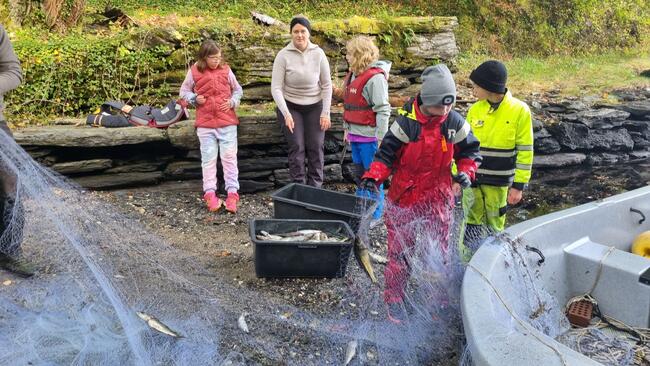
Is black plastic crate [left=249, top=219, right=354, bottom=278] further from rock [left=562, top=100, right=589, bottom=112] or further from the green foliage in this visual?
rock [left=562, top=100, right=589, bottom=112]

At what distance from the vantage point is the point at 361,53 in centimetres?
596

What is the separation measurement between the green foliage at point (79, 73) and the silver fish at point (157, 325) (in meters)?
4.40

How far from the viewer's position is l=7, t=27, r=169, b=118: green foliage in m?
7.38

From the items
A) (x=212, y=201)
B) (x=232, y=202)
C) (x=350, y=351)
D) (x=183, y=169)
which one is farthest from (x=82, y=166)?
(x=350, y=351)

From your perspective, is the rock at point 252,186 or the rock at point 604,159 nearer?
the rock at point 252,186

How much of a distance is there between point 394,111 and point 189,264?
13.3 feet

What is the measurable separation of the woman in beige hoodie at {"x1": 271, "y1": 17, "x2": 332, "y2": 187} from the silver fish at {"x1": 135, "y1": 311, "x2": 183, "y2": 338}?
3.05m

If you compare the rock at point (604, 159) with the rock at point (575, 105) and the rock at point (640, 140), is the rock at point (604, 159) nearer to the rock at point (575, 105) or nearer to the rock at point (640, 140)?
the rock at point (640, 140)

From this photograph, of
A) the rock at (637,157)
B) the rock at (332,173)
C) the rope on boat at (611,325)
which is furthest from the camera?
the rock at (637,157)

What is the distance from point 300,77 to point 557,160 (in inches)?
215

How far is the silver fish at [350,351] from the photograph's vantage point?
13.3 ft

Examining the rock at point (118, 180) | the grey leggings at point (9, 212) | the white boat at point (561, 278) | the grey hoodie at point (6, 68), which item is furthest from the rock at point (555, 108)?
the grey leggings at point (9, 212)

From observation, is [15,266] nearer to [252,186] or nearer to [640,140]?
[252,186]

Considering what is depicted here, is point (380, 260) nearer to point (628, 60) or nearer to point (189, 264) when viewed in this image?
point (189, 264)
